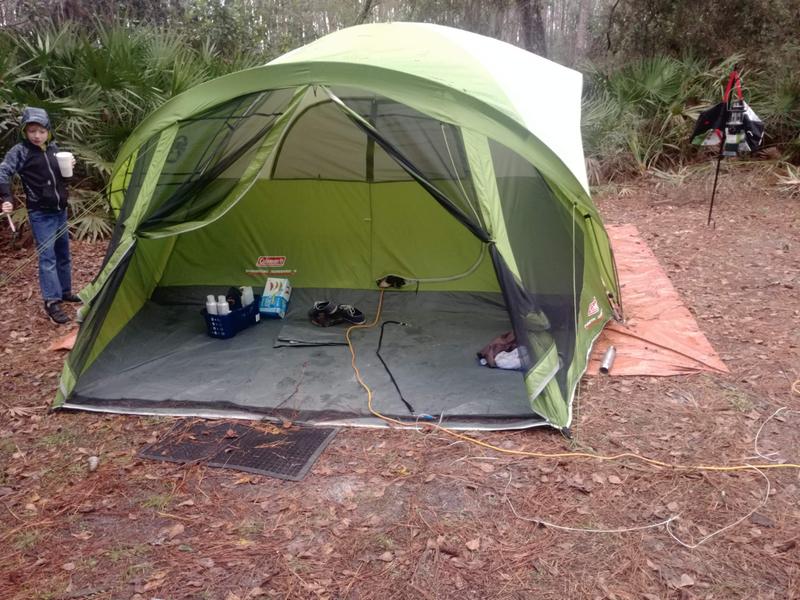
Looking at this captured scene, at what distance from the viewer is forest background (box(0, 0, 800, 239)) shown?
19.3 feet

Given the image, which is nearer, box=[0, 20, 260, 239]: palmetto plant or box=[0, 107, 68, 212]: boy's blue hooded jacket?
box=[0, 107, 68, 212]: boy's blue hooded jacket

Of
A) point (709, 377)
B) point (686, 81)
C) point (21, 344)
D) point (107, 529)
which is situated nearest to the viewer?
point (107, 529)

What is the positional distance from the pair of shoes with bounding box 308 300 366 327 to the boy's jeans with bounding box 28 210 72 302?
1951mm

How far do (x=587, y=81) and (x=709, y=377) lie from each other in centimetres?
688

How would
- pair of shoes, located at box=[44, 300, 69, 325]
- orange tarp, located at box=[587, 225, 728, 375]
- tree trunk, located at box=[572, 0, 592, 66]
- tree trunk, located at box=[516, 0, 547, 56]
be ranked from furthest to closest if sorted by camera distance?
tree trunk, located at box=[572, 0, 592, 66], tree trunk, located at box=[516, 0, 547, 56], pair of shoes, located at box=[44, 300, 69, 325], orange tarp, located at box=[587, 225, 728, 375]

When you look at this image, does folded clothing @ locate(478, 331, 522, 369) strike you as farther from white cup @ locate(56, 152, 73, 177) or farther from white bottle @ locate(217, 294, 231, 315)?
white cup @ locate(56, 152, 73, 177)

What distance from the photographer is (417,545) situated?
2514mm

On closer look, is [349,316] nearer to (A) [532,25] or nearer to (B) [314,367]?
(B) [314,367]

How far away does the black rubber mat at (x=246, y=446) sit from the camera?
3043 mm

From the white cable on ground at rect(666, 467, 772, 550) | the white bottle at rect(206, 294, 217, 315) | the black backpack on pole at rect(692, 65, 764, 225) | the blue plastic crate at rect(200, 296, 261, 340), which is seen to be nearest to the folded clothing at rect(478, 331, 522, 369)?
the white cable on ground at rect(666, 467, 772, 550)

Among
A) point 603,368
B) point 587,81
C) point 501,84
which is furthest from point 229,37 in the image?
point 603,368

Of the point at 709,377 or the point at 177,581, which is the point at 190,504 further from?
the point at 709,377

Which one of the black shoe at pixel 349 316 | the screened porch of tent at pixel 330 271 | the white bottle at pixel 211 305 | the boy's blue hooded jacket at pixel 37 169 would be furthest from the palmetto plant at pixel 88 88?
the black shoe at pixel 349 316

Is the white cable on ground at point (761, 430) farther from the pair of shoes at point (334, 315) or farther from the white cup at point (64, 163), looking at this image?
the white cup at point (64, 163)
